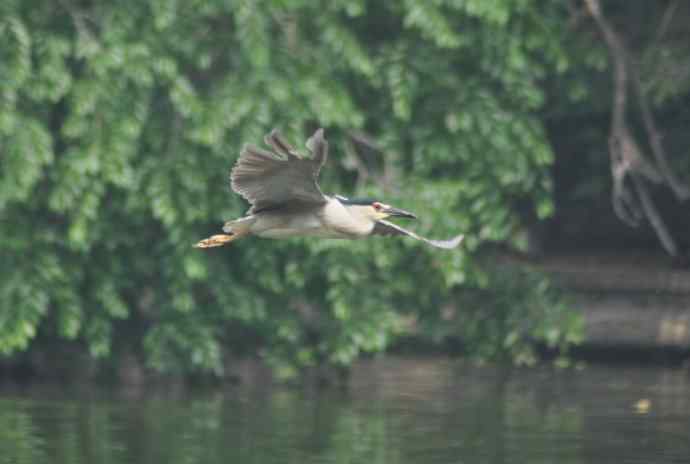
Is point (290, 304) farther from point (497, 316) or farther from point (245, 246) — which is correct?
point (497, 316)

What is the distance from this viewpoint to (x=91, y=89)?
1452 cm

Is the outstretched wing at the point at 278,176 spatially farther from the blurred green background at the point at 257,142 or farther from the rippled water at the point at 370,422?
the blurred green background at the point at 257,142

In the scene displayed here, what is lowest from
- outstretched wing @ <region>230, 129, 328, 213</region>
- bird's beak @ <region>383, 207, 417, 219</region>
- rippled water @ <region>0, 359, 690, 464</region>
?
rippled water @ <region>0, 359, 690, 464</region>

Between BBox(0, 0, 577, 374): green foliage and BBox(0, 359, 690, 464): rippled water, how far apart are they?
21.4 inches

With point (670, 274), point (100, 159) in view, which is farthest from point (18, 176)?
point (670, 274)

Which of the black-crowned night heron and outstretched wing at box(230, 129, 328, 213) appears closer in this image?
outstretched wing at box(230, 129, 328, 213)

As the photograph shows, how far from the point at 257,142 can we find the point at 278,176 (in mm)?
5703

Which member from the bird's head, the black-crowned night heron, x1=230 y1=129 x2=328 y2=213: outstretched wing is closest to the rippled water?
the bird's head

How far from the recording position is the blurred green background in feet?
48.1

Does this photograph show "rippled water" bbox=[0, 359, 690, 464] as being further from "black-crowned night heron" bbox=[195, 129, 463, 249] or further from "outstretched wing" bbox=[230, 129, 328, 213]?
"outstretched wing" bbox=[230, 129, 328, 213]

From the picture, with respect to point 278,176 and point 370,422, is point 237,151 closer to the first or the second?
point 370,422

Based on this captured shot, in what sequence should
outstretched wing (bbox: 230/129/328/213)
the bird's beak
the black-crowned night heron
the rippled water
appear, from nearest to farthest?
outstretched wing (bbox: 230/129/328/213) < the black-crowned night heron < the bird's beak < the rippled water

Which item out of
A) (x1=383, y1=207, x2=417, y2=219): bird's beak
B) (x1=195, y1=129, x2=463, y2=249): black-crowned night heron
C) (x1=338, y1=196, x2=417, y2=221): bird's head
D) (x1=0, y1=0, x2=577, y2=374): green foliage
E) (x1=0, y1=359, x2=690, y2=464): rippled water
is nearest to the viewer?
(x1=195, y1=129, x2=463, y2=249): black-crowned night heron

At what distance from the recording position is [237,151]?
15008 mm
